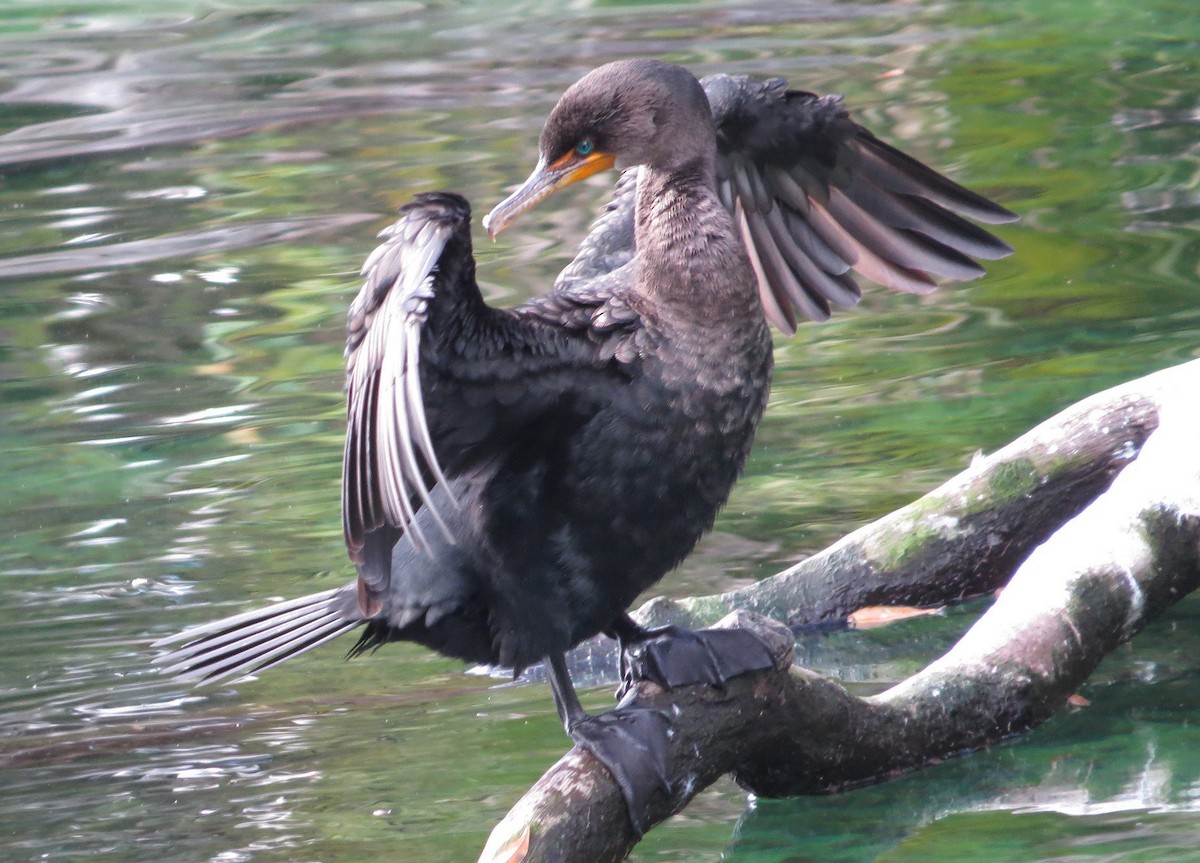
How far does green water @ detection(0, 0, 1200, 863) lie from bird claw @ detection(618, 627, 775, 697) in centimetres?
50

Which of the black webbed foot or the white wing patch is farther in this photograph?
the black webbed foot

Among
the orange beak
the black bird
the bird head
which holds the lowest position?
the black bird

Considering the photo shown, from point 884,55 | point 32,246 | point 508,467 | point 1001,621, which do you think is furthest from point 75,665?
point 884,55

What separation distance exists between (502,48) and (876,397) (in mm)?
5906

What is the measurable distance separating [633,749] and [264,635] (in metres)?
1.01

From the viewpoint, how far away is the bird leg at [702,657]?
2.79 m

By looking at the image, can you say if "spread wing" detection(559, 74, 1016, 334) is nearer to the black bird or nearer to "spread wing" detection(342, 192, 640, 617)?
the black bird

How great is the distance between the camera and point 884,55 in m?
10.2

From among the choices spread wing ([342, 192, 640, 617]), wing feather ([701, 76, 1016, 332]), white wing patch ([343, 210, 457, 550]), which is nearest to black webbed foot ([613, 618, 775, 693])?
spread wing ([342, 192, 640, 617])

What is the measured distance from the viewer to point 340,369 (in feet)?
20.8

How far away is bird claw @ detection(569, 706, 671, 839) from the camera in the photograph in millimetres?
2674

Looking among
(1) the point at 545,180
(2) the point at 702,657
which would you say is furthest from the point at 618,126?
(2) the point at 702,657

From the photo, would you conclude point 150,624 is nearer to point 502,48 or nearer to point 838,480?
point 838,480

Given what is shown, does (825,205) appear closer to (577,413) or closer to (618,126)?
(618,126)
